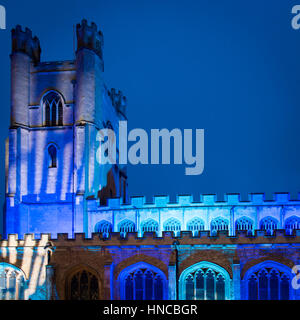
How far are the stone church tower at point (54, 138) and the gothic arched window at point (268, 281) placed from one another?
15.7m

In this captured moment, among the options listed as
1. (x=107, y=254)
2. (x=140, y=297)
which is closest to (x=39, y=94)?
(x=107, y=254)

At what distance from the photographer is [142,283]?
2972 cm

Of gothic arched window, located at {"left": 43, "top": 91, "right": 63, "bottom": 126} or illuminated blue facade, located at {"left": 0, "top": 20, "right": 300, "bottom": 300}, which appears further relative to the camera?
gothic arched window, located at {"left": 43, "top": 91, "right": 63, "bottom": 126}

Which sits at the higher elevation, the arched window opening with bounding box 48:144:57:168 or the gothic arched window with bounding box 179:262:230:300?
the arched window opening with bounding box 48:144:57:168

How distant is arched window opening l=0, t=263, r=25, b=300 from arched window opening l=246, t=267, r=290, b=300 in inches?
627

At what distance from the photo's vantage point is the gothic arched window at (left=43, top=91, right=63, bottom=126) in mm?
41469

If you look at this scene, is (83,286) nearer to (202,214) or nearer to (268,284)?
(202,214)

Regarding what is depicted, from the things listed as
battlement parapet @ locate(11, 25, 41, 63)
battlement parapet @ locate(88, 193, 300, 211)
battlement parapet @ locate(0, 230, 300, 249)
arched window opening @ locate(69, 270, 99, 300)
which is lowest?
arched window opening @ locate(69, 270, 99, 300)

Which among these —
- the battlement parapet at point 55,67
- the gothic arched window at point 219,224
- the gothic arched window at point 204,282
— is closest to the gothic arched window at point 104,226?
the gothic arched window at point 219,224

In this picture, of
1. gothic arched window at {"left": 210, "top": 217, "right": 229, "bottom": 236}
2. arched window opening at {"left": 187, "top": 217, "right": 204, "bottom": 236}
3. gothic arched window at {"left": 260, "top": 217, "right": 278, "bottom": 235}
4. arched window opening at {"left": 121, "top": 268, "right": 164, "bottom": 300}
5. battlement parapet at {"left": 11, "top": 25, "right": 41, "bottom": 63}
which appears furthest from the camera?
battlement parapet at {"left": 11, "top": 25, "right": 41, "bottom": 63}

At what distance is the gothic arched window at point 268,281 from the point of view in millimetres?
28281

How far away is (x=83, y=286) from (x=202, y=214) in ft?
40.1

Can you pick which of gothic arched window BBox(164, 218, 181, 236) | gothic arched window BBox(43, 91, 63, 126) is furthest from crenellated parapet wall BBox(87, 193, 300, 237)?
gothic arched window BBox(43, 91, 63, 126)

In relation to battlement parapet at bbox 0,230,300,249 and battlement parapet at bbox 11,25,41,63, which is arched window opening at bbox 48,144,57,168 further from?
battlement parapet at bbox 0,230,300,249
